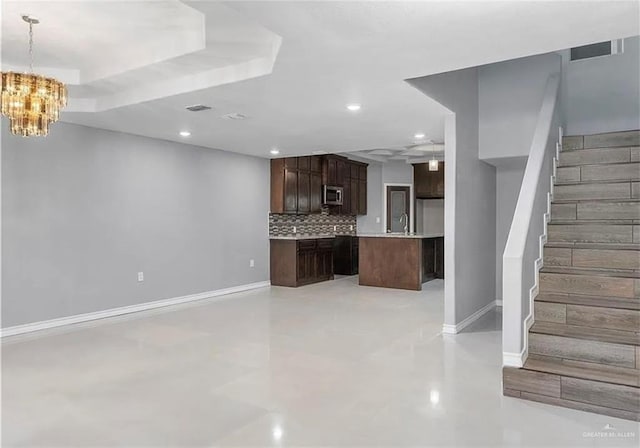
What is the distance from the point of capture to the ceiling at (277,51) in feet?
8.22

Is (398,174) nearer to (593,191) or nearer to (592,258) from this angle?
(593,191)

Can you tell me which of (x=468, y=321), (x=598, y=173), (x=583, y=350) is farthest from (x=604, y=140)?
(x=583, y=350)

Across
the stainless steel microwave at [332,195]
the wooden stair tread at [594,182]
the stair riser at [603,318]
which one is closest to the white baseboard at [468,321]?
the stair riser at [603,318]

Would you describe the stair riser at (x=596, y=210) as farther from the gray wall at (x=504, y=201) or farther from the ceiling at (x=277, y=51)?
the gray wall at (x=504, y=201)

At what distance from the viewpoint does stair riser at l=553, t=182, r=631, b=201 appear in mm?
4191


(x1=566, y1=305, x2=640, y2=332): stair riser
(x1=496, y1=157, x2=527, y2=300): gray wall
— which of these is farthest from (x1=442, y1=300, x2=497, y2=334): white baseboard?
(x1=566, y1=305, x2=640, y2=332): stair riser

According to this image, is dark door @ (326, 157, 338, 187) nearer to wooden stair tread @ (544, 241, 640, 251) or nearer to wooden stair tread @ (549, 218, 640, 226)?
wooden stair tread @ (549, 218, 640, 226)

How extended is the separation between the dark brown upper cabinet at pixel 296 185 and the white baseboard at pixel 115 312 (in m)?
1.63

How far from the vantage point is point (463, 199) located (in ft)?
16.6

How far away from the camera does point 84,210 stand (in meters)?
5.44

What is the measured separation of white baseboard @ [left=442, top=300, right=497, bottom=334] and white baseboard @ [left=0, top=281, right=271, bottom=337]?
3778mm

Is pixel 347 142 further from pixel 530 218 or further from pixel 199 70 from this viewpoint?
pixel 530 218

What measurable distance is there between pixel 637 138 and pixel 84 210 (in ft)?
20.7

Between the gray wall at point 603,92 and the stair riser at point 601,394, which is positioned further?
the gray wall at point 603,92
